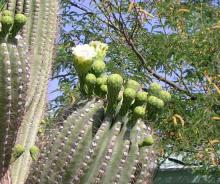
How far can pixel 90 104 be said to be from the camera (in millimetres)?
→ 2010

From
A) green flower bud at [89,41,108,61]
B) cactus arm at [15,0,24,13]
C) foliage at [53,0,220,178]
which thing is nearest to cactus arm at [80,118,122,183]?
green flower bud at [89,41,108,61]

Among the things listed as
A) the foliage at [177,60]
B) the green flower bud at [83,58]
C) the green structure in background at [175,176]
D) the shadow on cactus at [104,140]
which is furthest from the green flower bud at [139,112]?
the green structure in background at [175,176]

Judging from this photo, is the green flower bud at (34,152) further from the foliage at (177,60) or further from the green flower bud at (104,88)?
the foliage at (177,60)

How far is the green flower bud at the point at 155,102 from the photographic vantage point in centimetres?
203

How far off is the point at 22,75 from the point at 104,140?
429 mm

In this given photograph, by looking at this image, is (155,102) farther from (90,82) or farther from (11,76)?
(11,76)

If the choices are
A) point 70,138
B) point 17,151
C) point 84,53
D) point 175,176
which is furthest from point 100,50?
point 175,176

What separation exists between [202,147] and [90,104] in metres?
3.08

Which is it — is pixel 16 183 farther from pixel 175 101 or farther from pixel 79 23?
pixel 79 23

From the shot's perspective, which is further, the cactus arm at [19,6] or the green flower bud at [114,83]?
the cactus arm at [19,6]

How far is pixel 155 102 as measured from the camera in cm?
203

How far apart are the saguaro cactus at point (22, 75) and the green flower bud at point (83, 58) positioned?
0.19m

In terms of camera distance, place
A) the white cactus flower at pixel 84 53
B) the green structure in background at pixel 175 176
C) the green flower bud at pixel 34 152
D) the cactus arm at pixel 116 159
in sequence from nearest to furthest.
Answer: the cactus arm at pixel 116 159 < the white cactus flower at pixel 84 53 < the green flower bud at pixel 34 152 < the green structure in background at pixel 175 176

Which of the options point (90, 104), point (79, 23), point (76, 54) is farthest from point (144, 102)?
point (79, 23)
